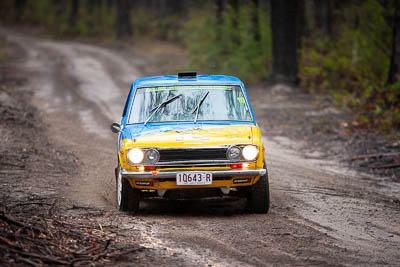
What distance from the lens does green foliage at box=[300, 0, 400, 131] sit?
620 inches

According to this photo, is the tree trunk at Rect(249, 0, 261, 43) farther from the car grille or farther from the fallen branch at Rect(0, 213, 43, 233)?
the fallen branch at Rect(0, 213, 43, 233)

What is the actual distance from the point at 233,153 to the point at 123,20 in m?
35.1

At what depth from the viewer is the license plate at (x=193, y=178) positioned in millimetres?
7121

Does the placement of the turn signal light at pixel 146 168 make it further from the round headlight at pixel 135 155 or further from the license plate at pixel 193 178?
the license plate at pixel 193 178

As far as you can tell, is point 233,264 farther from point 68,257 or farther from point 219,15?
point 219,15

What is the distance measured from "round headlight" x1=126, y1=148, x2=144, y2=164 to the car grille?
0.87 feet

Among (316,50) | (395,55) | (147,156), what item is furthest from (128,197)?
(316,50)

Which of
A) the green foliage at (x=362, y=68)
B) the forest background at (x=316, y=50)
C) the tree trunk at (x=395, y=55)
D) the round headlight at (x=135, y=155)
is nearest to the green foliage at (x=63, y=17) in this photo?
the forest background at (x=316, y=50)

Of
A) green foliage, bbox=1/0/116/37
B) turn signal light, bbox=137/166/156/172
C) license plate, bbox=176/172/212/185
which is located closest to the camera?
license plate, bbox=176/172/212/185

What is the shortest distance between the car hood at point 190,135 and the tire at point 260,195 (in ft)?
1.86

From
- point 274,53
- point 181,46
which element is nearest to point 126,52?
point 181,46

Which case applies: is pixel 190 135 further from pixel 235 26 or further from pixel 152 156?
pixel 235 26

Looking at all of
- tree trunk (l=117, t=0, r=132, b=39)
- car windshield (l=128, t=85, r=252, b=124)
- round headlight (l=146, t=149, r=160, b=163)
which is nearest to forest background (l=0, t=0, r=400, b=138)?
tree trunk (l=117, t=0, r=132, b=39)

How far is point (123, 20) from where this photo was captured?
40906 mm
